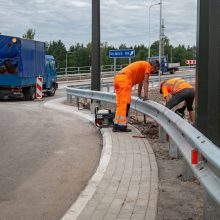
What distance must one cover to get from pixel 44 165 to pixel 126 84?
3.60 m

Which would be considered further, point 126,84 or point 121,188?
point 126,84

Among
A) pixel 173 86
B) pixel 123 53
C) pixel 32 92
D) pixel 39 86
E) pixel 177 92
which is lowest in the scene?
pixel 32 92

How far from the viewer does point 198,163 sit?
485 centimetres

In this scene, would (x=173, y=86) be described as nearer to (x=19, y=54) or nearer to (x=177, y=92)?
(x=177, y=92)

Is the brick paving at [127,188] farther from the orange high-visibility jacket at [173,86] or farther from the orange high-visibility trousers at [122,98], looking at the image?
the orange high-visibility jacket at [173,86]

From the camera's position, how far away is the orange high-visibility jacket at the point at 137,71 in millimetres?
11281

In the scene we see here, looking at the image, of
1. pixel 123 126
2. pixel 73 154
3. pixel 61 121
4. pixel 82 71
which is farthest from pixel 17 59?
pixel 82 71

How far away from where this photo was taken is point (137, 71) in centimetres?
1138

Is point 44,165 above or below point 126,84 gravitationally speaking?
below

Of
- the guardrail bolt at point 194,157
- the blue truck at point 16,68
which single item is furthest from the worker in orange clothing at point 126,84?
the blue truck at point 16,68

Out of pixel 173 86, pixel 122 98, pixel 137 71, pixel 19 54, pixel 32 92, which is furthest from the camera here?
pixel 32 92

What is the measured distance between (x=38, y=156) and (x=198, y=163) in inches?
180

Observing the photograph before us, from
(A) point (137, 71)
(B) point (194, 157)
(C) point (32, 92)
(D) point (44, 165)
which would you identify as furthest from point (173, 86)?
(C) point (32, 92)

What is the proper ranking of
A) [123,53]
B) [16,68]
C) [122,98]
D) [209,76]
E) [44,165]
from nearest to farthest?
1. [209,76]
2. [44,165]
3. [122,98]
4. [123,53]
5. [16,68]
